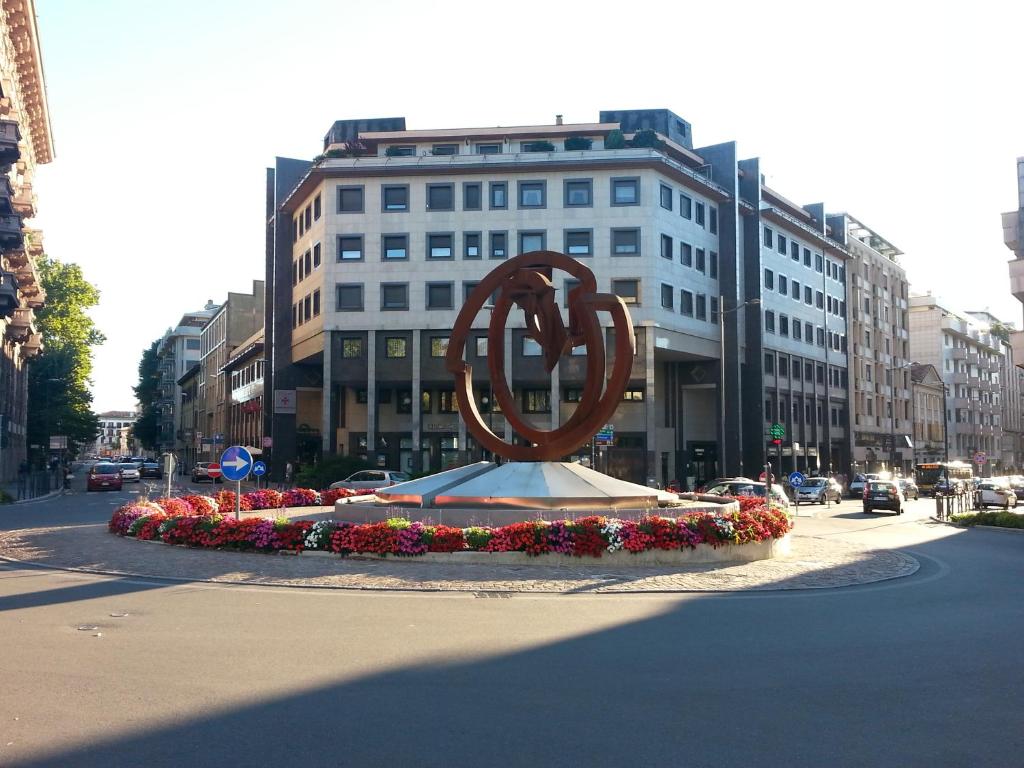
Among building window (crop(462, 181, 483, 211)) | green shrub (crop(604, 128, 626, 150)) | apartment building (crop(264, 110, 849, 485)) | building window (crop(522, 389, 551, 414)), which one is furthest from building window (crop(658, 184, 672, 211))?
building window (crop(522, 389, 551, 414))

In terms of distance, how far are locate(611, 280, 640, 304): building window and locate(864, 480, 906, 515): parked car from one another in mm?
16584

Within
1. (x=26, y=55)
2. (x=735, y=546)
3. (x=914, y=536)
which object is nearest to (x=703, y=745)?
(x=735, y=546)

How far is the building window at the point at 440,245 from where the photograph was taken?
52.3m

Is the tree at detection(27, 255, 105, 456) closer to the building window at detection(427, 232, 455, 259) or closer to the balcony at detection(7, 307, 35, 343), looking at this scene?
the balcony at detection(7, 307, 35, 343)

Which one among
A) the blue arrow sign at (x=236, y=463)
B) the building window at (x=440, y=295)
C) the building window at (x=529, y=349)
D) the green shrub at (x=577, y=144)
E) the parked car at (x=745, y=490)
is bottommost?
the parked car at (x=745, y=490)

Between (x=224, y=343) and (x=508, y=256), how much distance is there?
156ft

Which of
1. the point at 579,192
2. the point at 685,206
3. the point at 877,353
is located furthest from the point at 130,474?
the point at 877,353

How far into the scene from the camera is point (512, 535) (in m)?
17.2

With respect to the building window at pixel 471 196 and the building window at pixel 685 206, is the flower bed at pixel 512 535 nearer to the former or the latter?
the building window at pixel 471 196

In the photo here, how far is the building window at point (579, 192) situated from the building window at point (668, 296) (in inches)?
248

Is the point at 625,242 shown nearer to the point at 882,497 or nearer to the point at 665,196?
the point at 665,196

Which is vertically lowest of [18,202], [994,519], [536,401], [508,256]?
[994,519]

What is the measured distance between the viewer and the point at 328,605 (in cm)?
1238

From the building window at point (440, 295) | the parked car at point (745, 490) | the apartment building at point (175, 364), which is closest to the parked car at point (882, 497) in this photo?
the parked car at point (745, 490)
